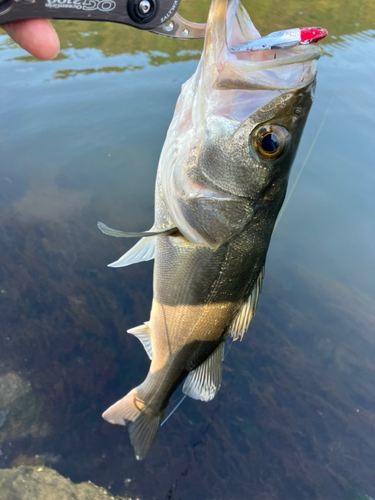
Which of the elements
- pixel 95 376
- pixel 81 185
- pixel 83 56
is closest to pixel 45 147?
pixel 81 185

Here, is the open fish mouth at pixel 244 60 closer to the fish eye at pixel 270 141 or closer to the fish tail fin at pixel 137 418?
the fish eye at pixel 270 141

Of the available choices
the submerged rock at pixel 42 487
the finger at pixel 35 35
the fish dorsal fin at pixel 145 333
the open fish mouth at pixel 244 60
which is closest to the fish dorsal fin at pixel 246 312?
the fish dorsal fin at pixel 145 333

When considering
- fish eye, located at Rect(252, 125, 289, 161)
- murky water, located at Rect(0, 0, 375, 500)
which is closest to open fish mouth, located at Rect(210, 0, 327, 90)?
fish eye, located at Rect(252, 125, 289, 161)

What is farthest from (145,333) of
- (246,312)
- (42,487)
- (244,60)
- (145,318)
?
(244,60)

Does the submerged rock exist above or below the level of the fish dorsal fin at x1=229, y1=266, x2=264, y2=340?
below

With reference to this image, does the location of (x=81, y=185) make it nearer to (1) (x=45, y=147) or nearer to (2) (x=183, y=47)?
(1) (x=45, y=147)

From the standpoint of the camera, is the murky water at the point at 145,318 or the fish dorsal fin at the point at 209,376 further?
the murky water at the point at 145,318

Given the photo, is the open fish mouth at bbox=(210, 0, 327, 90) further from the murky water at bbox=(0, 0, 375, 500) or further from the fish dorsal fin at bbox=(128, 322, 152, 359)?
the murky water at bbox=(0, 0, 375, 500)
